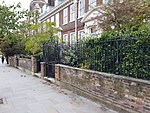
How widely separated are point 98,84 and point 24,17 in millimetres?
26499

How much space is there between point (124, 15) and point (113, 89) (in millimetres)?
4425

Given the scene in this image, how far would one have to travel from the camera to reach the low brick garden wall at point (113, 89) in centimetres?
596

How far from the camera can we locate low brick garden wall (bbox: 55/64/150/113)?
5.96 m

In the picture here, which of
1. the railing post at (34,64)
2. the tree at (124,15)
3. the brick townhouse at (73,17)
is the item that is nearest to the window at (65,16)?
the brick townhouse at (73,17)

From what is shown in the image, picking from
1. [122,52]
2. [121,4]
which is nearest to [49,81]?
[121,4]

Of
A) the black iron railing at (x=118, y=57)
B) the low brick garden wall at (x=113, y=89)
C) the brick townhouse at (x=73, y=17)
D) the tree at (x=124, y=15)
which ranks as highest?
the brick townhouse at (x=73, y=17)

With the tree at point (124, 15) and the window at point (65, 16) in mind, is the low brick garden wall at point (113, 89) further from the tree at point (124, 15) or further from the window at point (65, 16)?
the window at point (65, 16)

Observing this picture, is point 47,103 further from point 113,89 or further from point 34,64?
point 34,64

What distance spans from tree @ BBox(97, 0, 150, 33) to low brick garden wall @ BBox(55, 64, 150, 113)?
249 centimetres

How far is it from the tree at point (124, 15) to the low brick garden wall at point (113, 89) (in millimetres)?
2485

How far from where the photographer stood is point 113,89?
7.10 meters

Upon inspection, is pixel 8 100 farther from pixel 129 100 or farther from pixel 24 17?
pixel 24 17

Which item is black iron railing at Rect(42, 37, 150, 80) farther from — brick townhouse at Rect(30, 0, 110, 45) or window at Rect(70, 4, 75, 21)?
window at Rect(70, 4, 75, 21)

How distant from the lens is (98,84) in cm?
795
